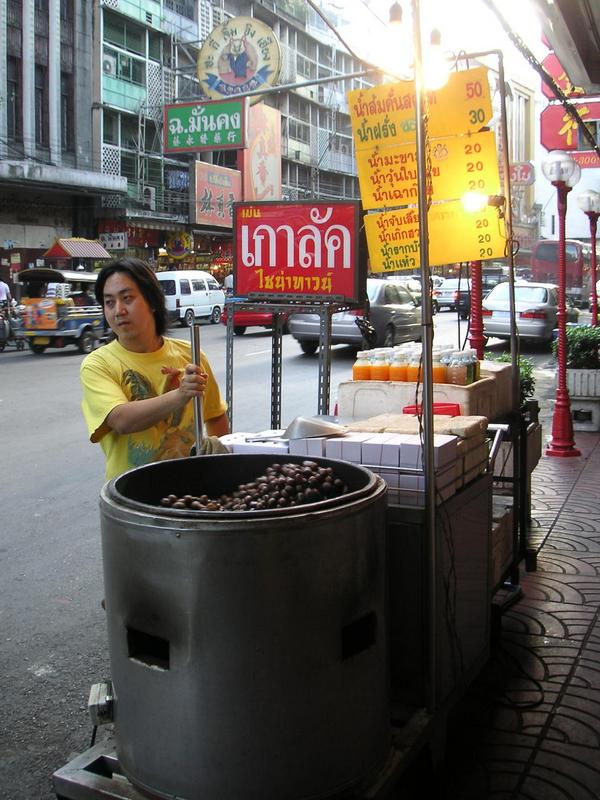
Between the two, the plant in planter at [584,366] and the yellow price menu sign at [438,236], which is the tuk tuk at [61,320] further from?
the yellow price menu sign at [438,236]

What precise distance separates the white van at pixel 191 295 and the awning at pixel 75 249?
3869 millimetres

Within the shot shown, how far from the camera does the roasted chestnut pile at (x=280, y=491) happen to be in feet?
8.08

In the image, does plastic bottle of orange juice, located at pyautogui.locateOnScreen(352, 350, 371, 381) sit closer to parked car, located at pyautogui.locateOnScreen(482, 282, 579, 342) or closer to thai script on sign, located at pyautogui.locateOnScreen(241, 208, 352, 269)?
thai script on sign, located at pyautogui.locateOnScreen(241, 208, 352, 269)

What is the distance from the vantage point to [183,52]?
A: 37812mm

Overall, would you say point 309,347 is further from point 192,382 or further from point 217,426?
point 192,382

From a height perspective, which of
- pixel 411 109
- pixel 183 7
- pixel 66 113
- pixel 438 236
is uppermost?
pixel 183 7

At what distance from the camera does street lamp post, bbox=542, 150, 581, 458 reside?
8.30 m

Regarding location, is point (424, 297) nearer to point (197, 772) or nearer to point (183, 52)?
point (197, 772)

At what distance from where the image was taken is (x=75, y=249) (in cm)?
2923

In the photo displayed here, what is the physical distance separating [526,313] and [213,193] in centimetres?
2143

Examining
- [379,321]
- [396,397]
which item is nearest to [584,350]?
[396,397]

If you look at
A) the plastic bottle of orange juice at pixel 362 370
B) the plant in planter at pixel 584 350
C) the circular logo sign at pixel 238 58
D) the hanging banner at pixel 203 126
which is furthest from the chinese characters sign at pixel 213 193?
the plastic bottle of orange juice at pixel 362 370

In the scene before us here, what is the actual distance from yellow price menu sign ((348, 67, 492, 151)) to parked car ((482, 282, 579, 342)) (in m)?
14.2

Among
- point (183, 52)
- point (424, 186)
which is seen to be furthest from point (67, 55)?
point (424, 186)
